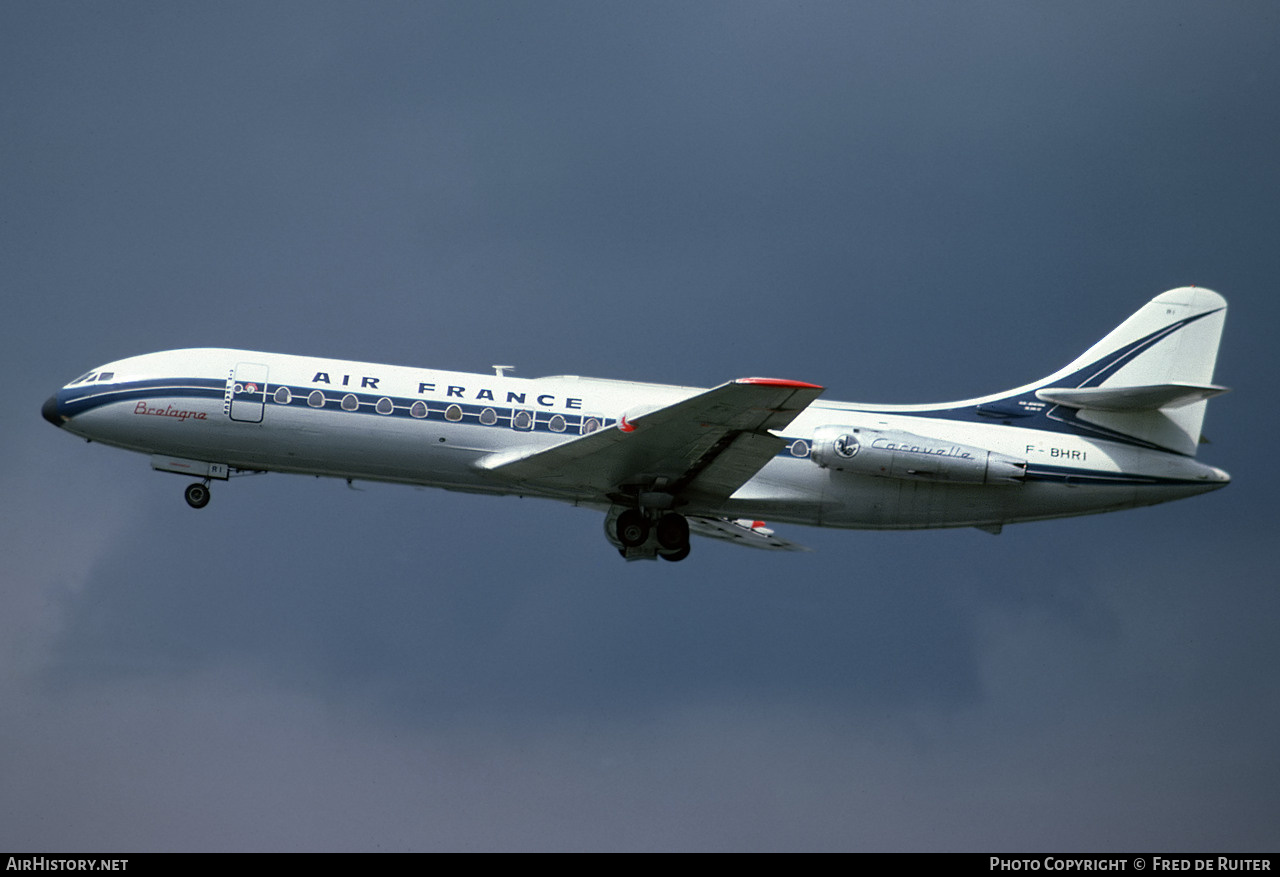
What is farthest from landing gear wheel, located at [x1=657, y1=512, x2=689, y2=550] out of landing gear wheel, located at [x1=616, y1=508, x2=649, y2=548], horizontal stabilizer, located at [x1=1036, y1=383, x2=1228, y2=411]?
horizontal stabilizer, located at [x1=1036, y1=383, x2=1228, y2=411]

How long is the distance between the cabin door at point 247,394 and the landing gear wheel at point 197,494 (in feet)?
6.70

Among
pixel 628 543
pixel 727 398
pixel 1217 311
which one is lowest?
pixel 628 543

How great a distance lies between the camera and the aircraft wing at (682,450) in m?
25.5

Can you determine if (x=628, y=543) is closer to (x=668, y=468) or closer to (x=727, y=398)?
(x=668, y=468)

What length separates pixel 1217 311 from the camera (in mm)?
31328

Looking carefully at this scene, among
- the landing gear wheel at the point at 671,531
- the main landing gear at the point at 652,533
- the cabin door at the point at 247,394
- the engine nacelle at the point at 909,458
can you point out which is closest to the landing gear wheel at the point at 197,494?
the cabin door at the point at 247,394

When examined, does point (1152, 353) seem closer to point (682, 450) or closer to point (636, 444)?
point (682, 450)

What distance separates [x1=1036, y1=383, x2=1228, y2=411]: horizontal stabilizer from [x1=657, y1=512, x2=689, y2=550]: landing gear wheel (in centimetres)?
812

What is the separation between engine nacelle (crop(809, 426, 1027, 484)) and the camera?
2842cm

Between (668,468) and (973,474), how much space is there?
6.10 m

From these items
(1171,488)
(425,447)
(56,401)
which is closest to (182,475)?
(56,401)

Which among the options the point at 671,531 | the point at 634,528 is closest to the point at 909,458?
the point at 671,531

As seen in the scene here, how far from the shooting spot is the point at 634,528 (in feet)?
99.5

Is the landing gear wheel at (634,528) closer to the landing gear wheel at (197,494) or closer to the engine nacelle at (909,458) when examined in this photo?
the engine nacelle at (909,458)
